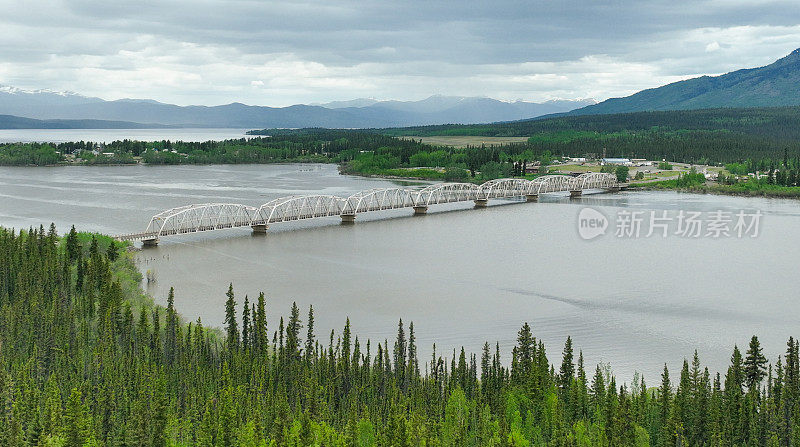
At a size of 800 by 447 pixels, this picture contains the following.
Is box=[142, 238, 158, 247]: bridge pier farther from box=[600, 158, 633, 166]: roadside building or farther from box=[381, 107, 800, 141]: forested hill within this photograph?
box=[381, 107, 800, 141]: forested hill

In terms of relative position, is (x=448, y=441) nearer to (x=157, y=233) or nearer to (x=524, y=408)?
(x=524, y=408)

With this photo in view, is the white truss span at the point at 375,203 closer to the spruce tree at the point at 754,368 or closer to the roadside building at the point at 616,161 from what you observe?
the spruce tree at the point at 754,368

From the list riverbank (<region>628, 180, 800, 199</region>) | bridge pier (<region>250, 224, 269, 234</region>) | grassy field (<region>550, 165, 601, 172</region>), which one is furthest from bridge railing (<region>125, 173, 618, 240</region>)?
grassy field (<region>550, 165, 601, 172</region>)

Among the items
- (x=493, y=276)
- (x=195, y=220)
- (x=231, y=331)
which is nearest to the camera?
(x=231, y=331)

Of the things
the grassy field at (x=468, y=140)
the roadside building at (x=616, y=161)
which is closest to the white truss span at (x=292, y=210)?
the roadside building at (x=616, y=161)
